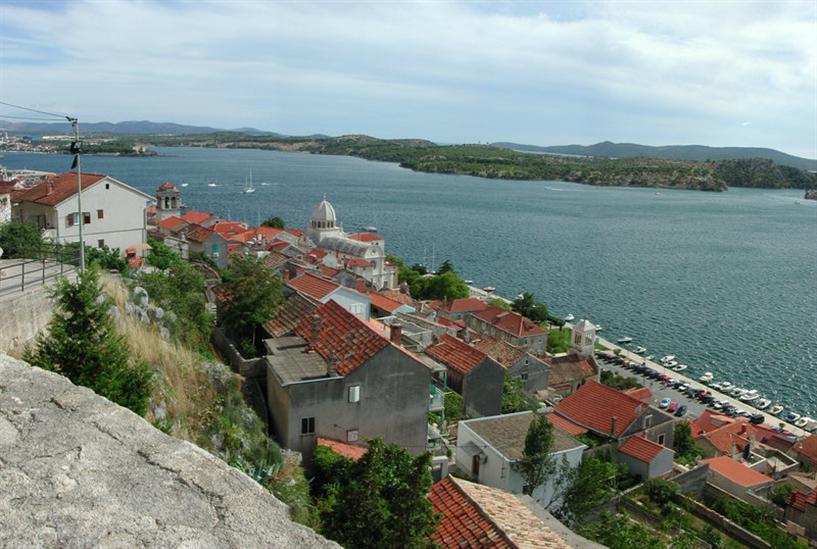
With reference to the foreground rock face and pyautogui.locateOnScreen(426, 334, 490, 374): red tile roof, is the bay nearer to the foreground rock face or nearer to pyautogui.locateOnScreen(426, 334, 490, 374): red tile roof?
pyautogui.locateOnScreen(426, 334, 490, 374): red tile roof

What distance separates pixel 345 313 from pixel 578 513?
798 cm

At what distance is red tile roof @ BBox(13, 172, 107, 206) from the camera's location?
24812mm

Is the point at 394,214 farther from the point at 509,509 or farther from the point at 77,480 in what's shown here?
the point at 77,480

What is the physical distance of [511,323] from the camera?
145ft

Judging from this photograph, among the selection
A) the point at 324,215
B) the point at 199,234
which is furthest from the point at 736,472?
the point at 324,215

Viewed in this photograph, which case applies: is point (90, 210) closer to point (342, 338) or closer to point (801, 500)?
point (342, 338)


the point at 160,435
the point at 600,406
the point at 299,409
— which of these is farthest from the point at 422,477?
the point at 600,406

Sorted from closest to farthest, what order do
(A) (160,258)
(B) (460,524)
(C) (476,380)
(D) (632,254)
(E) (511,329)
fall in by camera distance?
(B) (460,524), (A) (160,258), (C) (476,380), (E) (511,329), (D) (632,254)

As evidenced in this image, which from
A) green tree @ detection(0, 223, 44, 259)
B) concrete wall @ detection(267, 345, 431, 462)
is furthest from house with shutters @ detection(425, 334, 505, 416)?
green tree @ detection(0, 223, 44, 259)

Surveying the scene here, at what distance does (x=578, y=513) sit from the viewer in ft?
56.5

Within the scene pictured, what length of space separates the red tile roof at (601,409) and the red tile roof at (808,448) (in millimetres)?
12348

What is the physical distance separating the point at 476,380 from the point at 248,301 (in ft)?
33.2

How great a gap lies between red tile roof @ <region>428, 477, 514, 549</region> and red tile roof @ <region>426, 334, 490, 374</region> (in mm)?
10814

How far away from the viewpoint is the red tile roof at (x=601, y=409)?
→ 26.1m
